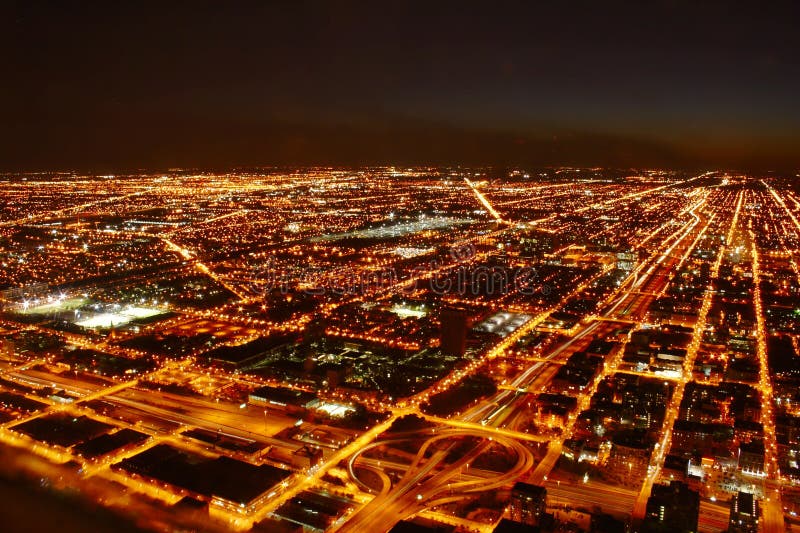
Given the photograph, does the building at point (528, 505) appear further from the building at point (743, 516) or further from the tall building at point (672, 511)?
the building at point (743, 516)

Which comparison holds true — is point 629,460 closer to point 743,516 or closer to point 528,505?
point 743,516

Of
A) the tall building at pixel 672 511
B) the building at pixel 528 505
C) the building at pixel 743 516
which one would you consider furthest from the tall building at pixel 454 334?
Result: the building at pixel 743 516

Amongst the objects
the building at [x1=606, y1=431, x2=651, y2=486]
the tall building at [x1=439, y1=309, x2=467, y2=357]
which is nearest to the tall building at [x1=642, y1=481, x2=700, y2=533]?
the building at [x1=606, y1=431, x2=651, y2=486]

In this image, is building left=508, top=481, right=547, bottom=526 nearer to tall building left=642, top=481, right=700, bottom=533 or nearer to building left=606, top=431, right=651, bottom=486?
tall building left=642, top=481, right=700, bottom=533

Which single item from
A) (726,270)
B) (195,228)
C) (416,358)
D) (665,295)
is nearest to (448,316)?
(416,358)

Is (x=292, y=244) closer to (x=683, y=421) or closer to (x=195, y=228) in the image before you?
(x=195, y=228)

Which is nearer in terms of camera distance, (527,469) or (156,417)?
(527,469)
